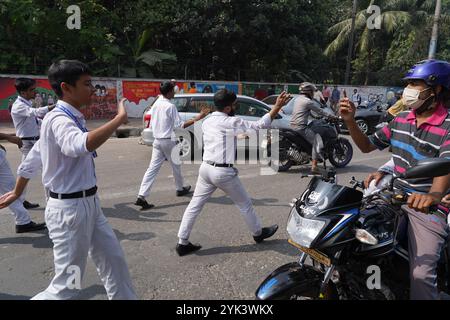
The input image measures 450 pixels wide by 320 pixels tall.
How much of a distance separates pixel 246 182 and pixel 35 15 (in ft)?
41.7

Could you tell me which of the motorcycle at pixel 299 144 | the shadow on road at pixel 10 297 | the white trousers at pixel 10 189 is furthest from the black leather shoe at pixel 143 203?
the motorcycle at pixel 299 144

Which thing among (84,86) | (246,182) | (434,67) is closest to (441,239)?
(434,67)

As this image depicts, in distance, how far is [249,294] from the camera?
3.11 m

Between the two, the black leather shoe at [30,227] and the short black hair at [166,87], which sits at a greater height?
the short black hair at [166,87]

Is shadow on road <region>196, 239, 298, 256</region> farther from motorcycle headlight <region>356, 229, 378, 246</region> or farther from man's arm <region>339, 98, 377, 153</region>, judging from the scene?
motorcycle headlight <region>356, 229, 378, 246</region>

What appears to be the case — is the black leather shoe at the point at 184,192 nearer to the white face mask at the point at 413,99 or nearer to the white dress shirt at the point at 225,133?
the white dress shirt at the point at 225,133

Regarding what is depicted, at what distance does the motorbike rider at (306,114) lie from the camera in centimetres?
691

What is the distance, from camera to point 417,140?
247cm

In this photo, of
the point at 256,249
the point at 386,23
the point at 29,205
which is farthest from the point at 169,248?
the point at 386,23

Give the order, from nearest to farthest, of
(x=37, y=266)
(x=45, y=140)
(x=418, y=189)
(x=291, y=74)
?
1. (x=45, y=140)
2. (x=418, y=189)
3. (x=37, y=266)
4. (x=291, y=74)

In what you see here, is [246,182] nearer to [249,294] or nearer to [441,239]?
[249,294]

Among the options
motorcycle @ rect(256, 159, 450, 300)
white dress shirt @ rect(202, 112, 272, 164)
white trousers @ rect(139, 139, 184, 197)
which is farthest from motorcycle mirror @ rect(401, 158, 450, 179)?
white trousers @ rect(139, 139, 184, 197)

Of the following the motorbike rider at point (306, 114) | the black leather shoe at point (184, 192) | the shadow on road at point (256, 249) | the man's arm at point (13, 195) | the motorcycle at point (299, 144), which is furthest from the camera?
the motorcycle at point (299, 144)

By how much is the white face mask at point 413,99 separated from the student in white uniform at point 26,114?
13.8 feet
